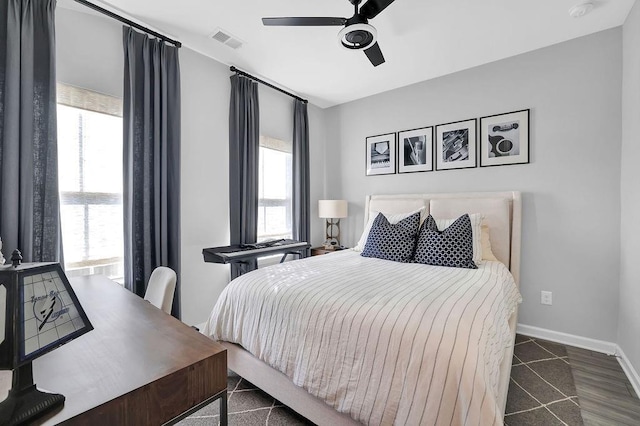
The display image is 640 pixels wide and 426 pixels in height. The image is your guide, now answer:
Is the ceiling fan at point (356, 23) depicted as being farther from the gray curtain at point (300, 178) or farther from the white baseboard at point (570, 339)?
the white baseboard at point (570, 339)

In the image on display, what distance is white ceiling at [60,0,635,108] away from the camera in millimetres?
2135

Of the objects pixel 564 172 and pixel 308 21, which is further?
pixel 564 172

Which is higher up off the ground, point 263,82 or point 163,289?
point 263,82

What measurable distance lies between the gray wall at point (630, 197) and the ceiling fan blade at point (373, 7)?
1.92 m

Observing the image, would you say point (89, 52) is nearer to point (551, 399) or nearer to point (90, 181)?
point (90, 181)

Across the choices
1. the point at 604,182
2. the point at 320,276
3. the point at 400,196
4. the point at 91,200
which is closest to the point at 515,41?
the point at 604,182

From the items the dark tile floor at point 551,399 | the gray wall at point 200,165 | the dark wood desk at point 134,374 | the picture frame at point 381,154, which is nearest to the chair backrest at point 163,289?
the dark wood desk at point 134,374

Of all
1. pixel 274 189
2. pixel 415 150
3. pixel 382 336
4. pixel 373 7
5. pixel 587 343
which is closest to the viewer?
pixel 382 336

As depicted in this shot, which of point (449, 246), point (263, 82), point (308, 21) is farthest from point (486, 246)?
point (263, 82)

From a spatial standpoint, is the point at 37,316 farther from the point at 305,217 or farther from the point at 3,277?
the point at 305,217

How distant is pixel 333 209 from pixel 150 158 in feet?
7.32

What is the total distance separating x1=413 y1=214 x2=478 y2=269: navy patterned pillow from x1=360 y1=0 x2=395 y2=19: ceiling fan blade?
1.76m

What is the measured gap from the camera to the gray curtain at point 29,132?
1.73 meters

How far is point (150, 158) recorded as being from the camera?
94.0 inches
